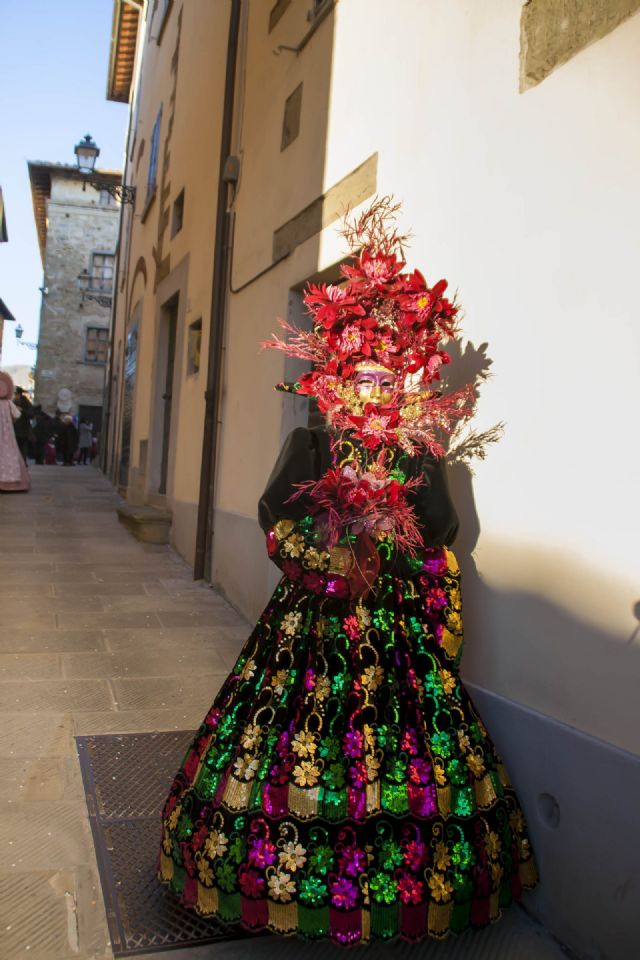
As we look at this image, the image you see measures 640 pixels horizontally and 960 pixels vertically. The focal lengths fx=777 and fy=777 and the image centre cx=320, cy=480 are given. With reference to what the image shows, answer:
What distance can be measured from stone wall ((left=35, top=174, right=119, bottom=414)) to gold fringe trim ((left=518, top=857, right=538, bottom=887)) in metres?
32.0

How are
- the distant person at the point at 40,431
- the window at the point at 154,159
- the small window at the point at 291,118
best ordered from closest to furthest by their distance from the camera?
the small window at the point at 291,118 < the window at the point at 154,159 < the distant person at the point at 40,431

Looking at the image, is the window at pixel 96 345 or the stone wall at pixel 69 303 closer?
the stone wall at pixel 69 303

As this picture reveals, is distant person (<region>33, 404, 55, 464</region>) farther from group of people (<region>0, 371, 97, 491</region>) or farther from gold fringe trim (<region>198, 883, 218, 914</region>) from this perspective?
gold fringe trim (<region>198, 883, 218, 914</region>)

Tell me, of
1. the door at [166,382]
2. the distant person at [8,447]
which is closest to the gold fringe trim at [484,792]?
the door at [166,382]

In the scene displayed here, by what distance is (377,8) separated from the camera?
4059mm

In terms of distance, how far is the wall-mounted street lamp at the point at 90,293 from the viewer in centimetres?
3132

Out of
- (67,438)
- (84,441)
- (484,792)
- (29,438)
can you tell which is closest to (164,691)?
(484,792)

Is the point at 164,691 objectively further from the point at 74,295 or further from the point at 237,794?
the point at 74,295

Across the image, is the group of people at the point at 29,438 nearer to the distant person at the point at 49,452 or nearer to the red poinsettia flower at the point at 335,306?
the distant person at the point at 49,452

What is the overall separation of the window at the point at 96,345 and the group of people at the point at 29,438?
272cm

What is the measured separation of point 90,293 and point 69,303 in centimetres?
116

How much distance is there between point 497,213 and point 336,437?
108 centimetres

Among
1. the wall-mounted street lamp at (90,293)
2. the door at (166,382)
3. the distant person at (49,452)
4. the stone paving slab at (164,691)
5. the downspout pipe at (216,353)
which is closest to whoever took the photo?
the stone paving slab at (164,691)

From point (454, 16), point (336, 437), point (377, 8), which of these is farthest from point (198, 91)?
point (336, 437)
